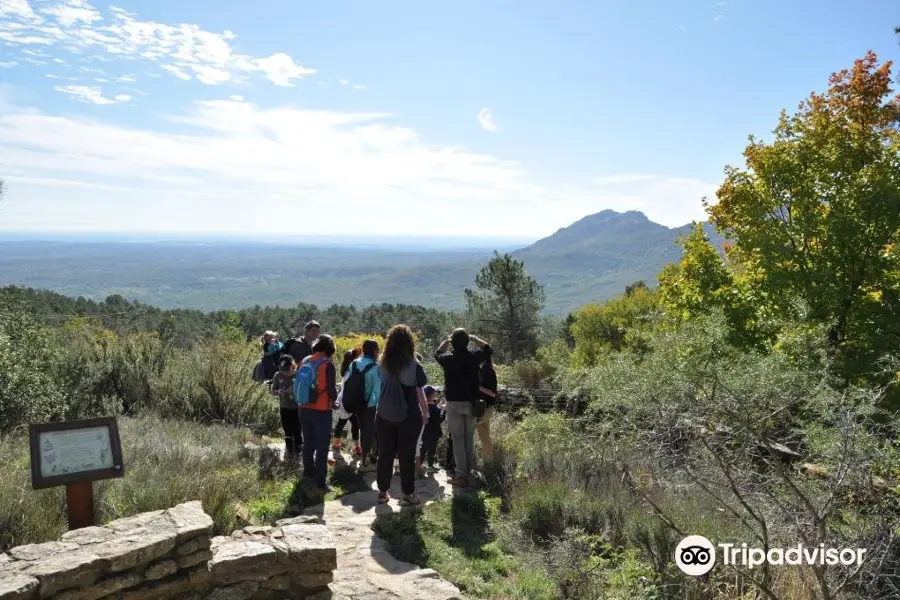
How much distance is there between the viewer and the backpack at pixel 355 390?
7543 millimetres

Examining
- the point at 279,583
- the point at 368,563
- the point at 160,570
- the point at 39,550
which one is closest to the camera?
the point at 39,550

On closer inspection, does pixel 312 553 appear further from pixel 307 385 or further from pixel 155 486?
pixel 307 385

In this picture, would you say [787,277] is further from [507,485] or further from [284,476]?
[284,476]

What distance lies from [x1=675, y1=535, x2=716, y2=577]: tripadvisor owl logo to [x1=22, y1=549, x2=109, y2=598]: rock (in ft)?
13.3

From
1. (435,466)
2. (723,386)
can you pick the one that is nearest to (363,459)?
(435,466)

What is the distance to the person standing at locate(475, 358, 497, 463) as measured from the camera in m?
7.53

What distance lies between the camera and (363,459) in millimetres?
8180

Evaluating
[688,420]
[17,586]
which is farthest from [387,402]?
[17,586]

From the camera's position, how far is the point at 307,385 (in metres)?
6.80

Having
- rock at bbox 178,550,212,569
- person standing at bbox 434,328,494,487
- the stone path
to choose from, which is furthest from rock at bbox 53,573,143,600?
person standing at bbox 434,328,494,487

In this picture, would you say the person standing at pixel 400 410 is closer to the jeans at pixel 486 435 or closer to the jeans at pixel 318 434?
the jeans at pixel 318 434

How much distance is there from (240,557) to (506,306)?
24777 millimetres

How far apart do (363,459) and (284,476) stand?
1.32m

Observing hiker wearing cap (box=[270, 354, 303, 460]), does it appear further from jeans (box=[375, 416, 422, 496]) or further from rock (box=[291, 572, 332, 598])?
rock (box=[291, 572, 332, 598])
